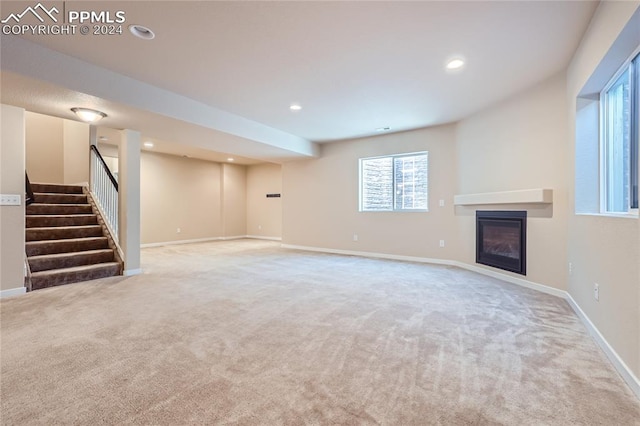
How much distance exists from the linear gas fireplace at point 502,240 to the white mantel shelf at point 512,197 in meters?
0.23

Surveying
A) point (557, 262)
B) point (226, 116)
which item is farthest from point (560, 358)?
point (226, 116)

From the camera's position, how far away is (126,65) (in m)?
3.22

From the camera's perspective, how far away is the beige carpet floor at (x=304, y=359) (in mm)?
1519

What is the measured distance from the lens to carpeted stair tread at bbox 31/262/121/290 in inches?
153

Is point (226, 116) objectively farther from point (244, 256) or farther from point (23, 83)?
point (244, 256)

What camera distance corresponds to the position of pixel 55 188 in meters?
5.66

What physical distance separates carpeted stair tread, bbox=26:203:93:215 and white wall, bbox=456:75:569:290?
22.9 feet

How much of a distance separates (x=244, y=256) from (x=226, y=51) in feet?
14.6

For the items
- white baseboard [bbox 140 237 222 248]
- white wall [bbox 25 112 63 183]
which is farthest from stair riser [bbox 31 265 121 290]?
white wall [bbox 25 112 63 183]

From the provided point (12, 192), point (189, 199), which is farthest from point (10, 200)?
point (189, 199)

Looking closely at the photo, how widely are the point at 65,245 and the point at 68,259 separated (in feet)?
1.22

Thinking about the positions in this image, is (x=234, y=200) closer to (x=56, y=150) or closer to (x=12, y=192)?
(x=56, y=150)

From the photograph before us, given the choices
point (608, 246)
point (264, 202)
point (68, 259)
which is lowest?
point (68, 259)

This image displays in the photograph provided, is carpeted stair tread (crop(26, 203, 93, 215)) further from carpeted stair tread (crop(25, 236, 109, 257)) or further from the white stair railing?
carpeted stair tread (crop(25, 236, 109, 257))
